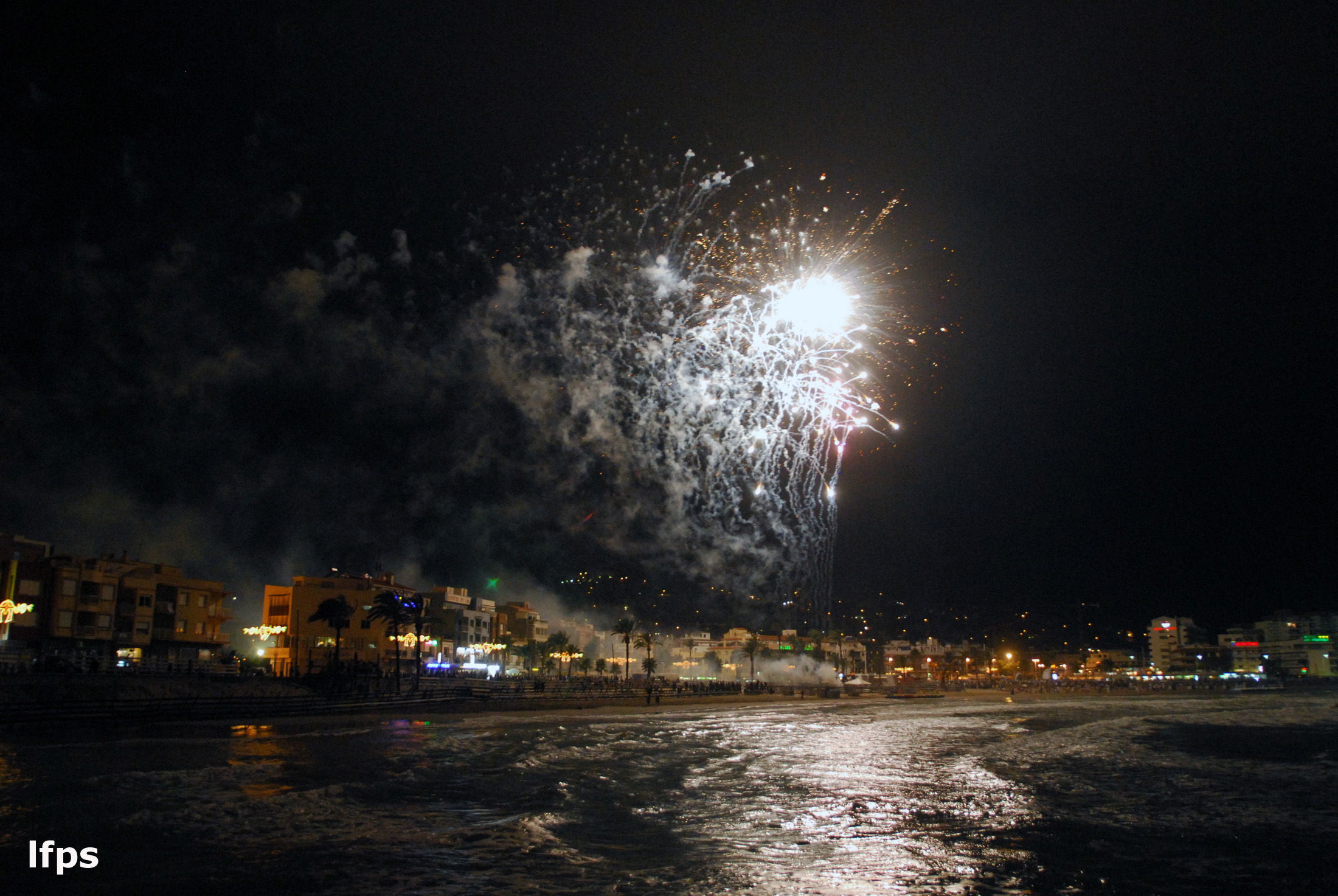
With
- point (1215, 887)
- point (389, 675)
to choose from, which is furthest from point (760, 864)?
point (389, 675)

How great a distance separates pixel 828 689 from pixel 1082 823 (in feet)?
329

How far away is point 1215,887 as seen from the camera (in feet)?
43.6

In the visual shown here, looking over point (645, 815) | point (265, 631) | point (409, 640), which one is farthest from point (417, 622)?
point (645, 815)

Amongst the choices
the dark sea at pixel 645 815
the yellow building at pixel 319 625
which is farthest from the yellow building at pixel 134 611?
the dark sea at pixel 645 815

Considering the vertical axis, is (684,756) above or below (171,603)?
below

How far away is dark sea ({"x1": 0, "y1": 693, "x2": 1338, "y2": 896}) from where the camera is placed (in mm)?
12906

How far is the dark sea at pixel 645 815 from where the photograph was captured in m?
12.9

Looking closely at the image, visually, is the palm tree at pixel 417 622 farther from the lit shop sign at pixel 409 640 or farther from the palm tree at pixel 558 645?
the palm tree at pixel 558 645

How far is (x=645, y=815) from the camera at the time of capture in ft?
60.8

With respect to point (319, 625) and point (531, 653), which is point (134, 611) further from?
point (531, 653)

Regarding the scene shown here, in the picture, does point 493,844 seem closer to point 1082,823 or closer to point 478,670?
point 1082,823

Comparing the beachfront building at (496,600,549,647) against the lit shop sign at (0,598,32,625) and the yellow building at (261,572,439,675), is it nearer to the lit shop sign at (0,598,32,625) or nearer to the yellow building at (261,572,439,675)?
the yellow building at (261,572,439,675)

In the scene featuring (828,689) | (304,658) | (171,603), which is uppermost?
(171,603)

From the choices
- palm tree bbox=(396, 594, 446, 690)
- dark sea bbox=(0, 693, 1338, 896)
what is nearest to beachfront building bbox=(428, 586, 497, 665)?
palm tree bbox=(396, 594, 446, 690)
